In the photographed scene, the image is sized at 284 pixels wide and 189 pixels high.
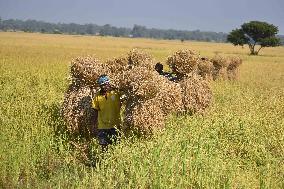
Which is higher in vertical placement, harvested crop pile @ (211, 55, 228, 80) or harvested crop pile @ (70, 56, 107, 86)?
harvested crop pile @ (70, 56, 107, 86)

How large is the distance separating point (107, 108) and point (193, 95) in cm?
408

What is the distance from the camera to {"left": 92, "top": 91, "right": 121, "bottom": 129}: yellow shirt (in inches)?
347

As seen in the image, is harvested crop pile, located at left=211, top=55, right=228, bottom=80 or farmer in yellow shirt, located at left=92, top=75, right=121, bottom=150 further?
harvested crop pile, located at left=211, top=55, right=228, bottom=80

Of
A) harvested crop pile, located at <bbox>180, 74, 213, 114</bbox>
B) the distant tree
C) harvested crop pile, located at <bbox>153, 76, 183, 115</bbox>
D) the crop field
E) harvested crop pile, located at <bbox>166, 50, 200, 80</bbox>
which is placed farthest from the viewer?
the distant tree

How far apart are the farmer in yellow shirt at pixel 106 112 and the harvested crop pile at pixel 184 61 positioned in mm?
3904

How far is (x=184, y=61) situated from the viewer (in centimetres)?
1238

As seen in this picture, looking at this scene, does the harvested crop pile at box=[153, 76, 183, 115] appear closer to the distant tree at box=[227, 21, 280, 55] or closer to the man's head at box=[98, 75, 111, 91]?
the man's head at box=[98, 75, 111, 91]

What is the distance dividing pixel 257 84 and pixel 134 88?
15.8 metres

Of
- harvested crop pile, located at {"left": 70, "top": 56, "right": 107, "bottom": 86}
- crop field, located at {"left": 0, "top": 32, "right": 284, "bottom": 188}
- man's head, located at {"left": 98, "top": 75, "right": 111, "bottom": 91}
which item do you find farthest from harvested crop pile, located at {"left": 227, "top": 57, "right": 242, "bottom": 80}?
man's head, located at {"left": 98, "top": 75, "right": 111, "bottom": 91}

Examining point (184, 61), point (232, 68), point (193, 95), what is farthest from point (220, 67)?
point (193, 95)

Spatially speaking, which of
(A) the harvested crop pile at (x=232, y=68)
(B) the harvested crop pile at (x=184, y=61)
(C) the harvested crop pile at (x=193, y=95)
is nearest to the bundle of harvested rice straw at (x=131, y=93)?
(C) the harvested crop pile at (x=193, y=95)

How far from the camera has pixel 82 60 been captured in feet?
32.8

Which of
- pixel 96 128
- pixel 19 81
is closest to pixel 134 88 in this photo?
pixel 96 128

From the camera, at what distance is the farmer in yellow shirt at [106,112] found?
8.80 metres
